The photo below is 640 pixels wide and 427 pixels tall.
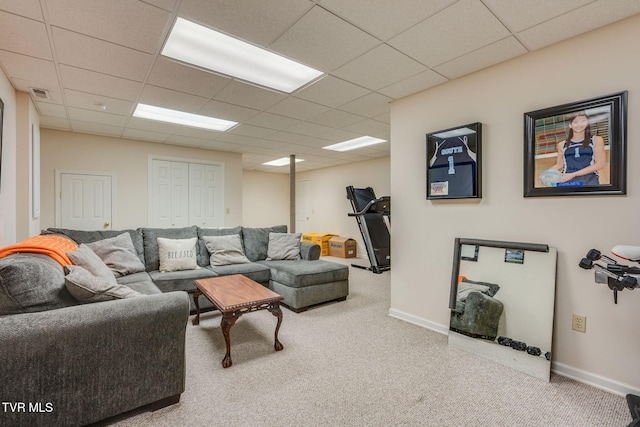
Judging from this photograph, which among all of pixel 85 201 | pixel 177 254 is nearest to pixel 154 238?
pixel 177 254

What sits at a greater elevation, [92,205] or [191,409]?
[92,205]

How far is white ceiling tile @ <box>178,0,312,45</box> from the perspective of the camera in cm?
174

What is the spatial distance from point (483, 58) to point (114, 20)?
2708mm

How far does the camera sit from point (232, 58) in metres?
2.48

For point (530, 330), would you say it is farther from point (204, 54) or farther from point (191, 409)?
point (204, 54)

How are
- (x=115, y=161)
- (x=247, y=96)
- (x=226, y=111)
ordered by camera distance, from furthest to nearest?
(x=115, y=161) → (x=226, y=111) → (x=247, y=96)

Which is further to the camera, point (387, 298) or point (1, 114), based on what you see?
point (387, 298)

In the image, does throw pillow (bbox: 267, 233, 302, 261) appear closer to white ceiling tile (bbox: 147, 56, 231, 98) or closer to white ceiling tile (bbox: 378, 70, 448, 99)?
white ceiling tile (bbox: 147, 56, 231, 98)

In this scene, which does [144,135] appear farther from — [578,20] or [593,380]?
[593,380]

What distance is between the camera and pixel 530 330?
221 centimetres

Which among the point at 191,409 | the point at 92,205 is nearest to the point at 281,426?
the point at 191,409

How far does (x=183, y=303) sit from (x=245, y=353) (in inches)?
36.0

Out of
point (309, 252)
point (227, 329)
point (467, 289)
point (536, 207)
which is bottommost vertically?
point (227, 329)

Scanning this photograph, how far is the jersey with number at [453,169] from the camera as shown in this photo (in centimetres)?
264
